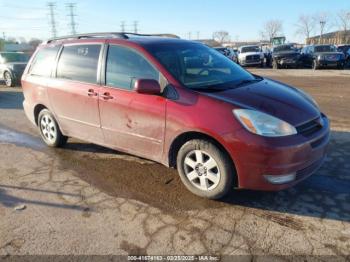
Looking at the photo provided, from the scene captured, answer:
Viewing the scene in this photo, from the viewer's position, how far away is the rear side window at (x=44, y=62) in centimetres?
530

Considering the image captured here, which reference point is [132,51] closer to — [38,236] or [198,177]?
[198,177]

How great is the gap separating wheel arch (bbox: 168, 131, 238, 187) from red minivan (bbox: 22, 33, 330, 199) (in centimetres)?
1

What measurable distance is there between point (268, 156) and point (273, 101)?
0.74m

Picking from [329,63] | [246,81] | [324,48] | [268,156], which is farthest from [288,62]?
[268,156]

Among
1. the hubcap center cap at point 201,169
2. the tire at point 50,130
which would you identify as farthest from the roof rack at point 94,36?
the hubcap center cap at point 201,169

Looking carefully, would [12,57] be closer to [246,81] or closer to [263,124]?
[246,81]

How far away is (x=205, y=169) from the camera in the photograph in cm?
363

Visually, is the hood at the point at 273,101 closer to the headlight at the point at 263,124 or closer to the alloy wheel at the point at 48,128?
the headlight at the point at 263,124

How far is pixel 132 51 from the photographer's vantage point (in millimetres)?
4156

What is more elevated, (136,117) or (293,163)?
(136,117)

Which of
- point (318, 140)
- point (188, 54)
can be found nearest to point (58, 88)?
point (188, 54)

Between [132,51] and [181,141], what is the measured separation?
4.31ft

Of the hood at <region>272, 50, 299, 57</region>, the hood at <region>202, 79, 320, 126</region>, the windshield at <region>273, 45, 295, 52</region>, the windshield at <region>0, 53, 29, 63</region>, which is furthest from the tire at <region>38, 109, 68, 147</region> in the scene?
the windshield at <region>273, 45, 295, 52</region>

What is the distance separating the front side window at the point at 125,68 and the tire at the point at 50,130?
5.46ft
